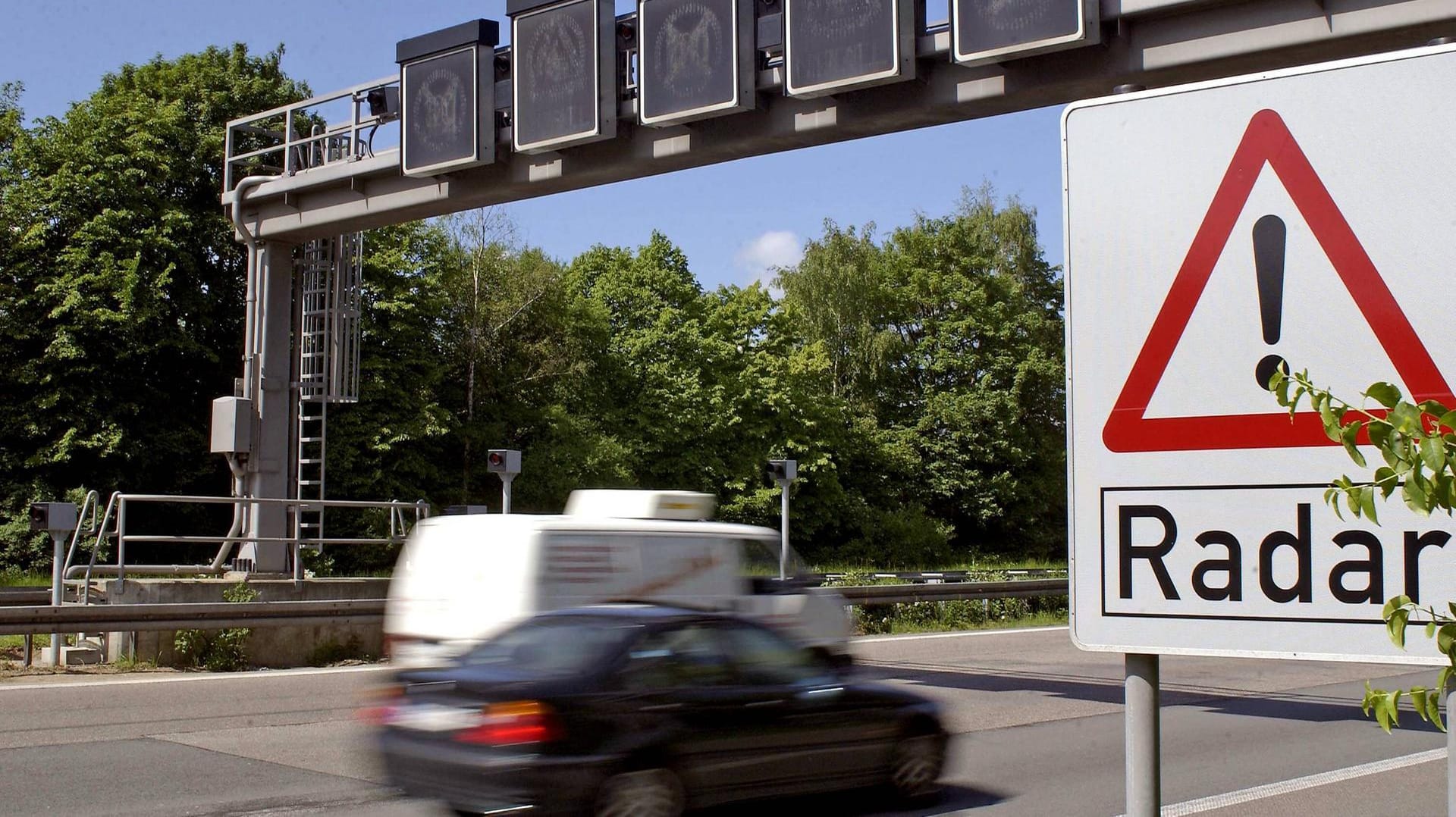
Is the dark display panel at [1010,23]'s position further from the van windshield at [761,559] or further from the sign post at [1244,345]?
the sign post at [1244,345]

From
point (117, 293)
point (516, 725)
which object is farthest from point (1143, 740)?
point (117, 293)

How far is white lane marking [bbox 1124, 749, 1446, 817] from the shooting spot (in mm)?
9023

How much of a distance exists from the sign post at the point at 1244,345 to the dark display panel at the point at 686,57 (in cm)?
1272

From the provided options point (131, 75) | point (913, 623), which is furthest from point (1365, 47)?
point (131, 75)

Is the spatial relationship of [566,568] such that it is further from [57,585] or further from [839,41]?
[57,585]

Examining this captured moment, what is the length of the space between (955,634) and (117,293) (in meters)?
23.6

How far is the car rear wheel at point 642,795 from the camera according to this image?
7.37m

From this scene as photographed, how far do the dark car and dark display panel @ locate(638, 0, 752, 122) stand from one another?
774 cm

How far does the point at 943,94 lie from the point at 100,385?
27.6 meters

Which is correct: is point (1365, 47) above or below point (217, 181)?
below

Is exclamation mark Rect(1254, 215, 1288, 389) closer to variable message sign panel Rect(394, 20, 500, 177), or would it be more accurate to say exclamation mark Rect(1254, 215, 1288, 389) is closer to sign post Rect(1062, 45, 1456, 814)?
sign post Rect(1062, 45, 1456, 814)

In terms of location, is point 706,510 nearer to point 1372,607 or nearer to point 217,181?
point 1372,607

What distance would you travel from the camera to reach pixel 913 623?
2373 cm

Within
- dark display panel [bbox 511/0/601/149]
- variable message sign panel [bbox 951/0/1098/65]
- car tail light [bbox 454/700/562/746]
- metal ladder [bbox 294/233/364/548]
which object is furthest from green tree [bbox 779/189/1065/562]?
car tail light [bbox 454/700/562/746]
